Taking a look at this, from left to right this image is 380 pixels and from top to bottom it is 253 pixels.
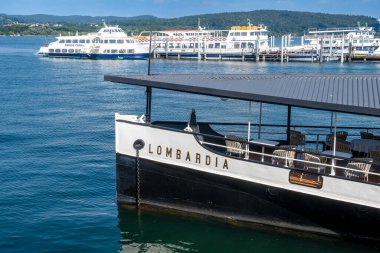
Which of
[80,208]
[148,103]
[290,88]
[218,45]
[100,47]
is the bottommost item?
[80,208]

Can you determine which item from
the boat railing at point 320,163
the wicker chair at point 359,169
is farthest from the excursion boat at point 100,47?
the wicker chair at point 359,169

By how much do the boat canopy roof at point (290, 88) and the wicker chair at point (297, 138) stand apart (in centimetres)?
150

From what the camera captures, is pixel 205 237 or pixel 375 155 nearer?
pixel 375 155

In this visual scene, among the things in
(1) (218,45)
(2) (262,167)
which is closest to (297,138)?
(2) (262,167)

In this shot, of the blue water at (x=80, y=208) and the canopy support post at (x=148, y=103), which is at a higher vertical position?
the canopy support post at (x=148, y=103)

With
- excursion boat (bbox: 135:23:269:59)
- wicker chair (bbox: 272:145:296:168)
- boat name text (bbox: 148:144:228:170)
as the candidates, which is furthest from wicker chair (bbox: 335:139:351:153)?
excursion boat (bbox: 135:23:269:59)

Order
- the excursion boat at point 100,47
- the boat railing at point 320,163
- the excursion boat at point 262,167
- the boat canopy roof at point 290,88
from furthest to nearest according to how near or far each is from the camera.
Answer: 1. the excursion boat at point 100,47
2. the excursion boat at point 262,167
3. the boat railing at point 320,163
4. the boat canopy roof at point 290,88

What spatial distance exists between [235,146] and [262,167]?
1.06 m

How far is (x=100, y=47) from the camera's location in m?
102

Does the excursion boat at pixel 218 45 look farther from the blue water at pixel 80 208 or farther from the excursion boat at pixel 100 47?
the blue water at pixel 80 208

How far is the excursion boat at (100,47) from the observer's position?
10112 centimetres

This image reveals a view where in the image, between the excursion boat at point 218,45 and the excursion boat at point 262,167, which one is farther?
the excursion boat at point 218,45

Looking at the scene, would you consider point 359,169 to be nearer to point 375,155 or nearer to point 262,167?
point 375,155

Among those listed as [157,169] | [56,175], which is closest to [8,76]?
[56,175]
